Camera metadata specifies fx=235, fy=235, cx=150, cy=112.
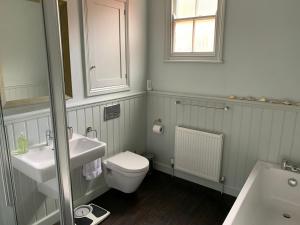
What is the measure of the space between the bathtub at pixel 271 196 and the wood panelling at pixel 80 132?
→ 4.76 feet

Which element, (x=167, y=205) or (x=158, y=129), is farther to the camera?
(x=158, y=129)

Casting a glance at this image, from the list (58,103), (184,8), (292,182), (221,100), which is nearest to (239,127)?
(221,100)

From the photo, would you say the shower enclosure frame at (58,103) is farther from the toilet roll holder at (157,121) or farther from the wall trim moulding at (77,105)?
the toilet roll holder at (157,121)

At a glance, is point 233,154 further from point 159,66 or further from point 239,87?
point 159,66

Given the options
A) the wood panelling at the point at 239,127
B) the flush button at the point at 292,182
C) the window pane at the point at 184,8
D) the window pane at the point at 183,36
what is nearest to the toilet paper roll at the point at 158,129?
the wood panelling at the point at 239,127

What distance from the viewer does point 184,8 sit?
2.68 metres

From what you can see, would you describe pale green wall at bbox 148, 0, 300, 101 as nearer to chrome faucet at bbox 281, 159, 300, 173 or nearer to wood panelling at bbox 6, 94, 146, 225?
chrome faucet at bbox 281, 159, 300, 173

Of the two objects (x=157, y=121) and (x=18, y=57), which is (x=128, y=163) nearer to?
(x=157, y=121)

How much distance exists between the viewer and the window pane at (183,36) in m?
2.69

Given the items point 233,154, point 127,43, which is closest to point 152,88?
point 127,43

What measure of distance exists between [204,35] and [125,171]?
1.68 meters

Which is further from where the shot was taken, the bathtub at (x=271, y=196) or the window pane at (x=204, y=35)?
the window pane at (x=204, y=35)

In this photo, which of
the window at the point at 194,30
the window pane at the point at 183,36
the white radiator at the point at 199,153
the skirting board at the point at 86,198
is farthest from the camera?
the window pane at the point at 183,36

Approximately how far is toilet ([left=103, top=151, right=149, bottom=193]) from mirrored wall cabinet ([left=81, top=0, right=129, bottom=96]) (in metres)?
0.75
